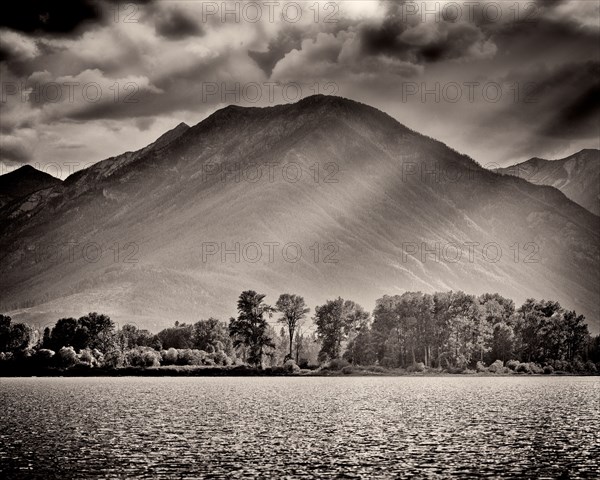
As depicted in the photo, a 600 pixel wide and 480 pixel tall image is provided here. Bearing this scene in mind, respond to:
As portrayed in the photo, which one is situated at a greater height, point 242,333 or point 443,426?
point 242,333

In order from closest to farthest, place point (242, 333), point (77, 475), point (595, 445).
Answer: point (77, 475), point (595, 445), point (242, 333)

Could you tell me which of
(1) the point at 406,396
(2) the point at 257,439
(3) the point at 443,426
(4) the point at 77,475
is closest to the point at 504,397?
(1) the point at 406,396

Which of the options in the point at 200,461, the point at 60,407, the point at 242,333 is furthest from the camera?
the point at 242,333

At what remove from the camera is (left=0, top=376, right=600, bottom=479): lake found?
46.0 m

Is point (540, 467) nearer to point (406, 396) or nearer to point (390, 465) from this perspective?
point (390, 465)

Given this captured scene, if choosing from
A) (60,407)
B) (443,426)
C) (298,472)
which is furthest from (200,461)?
(60,407)

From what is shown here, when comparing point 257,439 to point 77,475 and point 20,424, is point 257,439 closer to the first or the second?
point 77,475

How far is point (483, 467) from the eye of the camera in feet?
153

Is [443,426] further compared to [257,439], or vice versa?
[443,426]

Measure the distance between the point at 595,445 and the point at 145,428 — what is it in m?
38.1

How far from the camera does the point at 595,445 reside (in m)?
55.8

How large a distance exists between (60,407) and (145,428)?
27812 millimetres

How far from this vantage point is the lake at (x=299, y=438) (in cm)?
4597

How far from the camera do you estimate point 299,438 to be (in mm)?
59688
